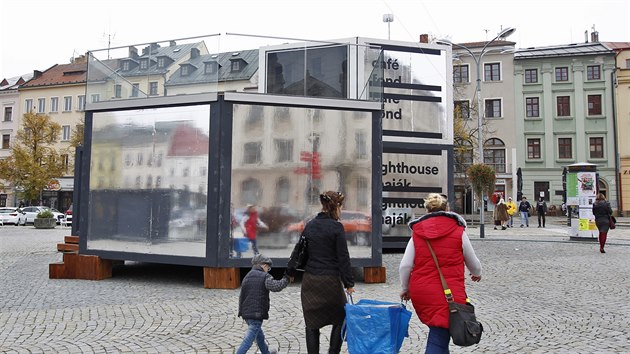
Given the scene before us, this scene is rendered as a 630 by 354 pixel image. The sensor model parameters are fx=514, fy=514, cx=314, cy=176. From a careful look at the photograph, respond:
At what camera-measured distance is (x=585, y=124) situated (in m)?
45.0

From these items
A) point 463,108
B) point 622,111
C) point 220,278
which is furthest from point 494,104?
point 220,278

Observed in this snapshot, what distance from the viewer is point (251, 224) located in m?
9.17

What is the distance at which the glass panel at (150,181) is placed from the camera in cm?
929

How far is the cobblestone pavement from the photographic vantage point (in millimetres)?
5605

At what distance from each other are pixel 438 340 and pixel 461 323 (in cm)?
28

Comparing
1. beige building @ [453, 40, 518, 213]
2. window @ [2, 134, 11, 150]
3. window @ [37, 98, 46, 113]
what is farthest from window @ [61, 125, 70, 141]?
beige building @ [453, 40, 518, 213]

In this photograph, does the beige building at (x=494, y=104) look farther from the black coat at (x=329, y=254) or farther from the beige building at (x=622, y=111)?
the black coat at (x=329, y=254)

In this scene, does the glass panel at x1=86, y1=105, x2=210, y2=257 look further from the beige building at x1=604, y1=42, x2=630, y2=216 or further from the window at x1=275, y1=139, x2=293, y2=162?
the beige building at x1=604, y1=42, x2=630, y2=216

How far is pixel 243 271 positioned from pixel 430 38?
32628mm

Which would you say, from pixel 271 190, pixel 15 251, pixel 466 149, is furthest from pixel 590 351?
pixel 466 149

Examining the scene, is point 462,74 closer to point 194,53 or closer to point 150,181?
point 194,53

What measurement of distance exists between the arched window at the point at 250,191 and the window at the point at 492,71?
42.2 m

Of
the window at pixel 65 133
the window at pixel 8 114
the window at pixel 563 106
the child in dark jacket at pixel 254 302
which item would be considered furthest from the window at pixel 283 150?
the window at pixel 8 114

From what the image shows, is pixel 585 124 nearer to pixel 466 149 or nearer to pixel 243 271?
pixel 466 149
